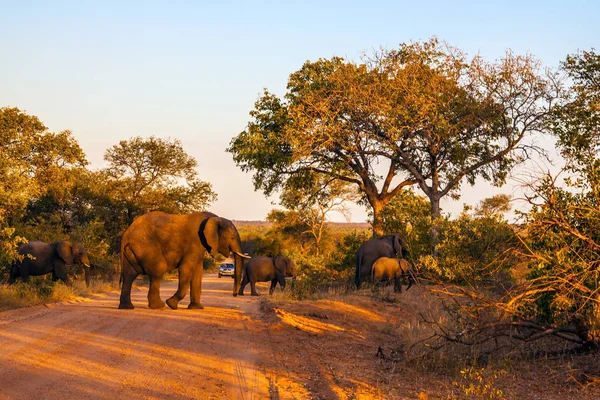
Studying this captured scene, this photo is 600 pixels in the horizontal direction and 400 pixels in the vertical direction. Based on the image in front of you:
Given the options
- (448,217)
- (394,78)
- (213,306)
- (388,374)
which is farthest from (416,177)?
(388,374)

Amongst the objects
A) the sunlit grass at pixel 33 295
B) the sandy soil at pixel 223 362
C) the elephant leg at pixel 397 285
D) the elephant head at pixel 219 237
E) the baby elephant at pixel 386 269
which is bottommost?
the sandy soil at pixel 223 362

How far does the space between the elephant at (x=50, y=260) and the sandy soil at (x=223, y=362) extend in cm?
1059

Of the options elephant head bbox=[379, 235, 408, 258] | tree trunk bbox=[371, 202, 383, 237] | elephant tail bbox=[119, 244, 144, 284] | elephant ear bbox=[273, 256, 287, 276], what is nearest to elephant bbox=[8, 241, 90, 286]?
elephant ear bbox=[273, 256, 287, 276]

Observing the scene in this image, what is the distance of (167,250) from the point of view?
54.4ft

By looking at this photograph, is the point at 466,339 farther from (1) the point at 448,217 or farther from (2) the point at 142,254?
(1) the point at 448,217

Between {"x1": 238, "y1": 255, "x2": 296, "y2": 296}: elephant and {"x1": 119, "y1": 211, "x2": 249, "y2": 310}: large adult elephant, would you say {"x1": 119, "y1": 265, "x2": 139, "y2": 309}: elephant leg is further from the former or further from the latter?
{"x1": 238, "y1": 255, "x2": 296, "y2": 296}: elephant

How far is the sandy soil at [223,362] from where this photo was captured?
737cm

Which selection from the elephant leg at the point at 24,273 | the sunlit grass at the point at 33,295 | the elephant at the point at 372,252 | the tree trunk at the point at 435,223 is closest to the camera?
the sunlit grass at the point at 33,295

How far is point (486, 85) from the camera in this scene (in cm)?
2748

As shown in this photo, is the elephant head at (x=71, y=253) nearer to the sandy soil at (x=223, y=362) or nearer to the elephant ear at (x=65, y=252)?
the elephant ear at (x=65, y=252)

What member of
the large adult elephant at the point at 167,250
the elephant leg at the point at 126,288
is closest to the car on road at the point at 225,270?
the large adult elephant at the point at 167,250

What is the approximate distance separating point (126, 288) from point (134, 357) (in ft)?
25.1

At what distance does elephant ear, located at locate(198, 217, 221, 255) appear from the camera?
55.1 ft

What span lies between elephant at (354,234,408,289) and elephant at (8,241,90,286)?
10669 millimetres
